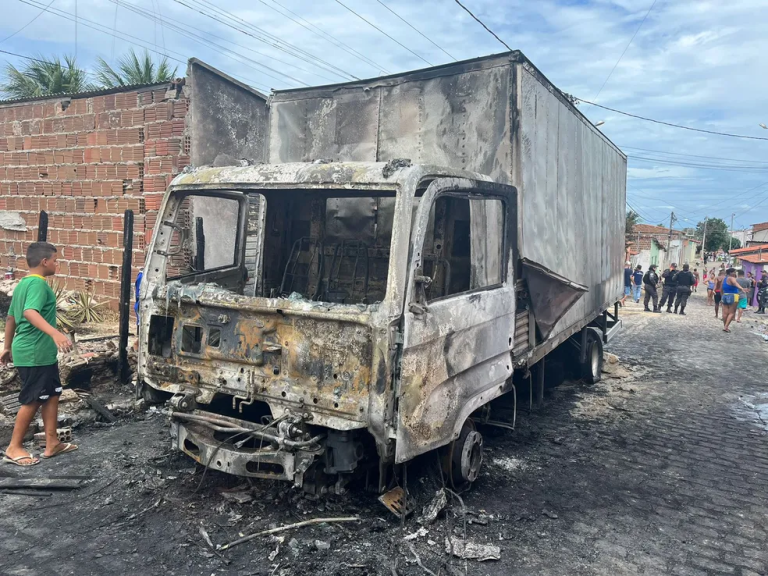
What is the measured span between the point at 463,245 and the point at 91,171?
23.3 ft

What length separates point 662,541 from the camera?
358 cm

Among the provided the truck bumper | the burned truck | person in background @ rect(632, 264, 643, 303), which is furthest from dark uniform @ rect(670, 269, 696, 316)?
the truck bumper

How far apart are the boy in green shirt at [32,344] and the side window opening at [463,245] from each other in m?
2.89

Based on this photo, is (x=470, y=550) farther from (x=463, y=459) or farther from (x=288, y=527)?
(x=288, y=527)

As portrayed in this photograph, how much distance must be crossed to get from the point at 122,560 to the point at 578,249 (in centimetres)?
549

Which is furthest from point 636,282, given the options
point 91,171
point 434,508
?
point 434,508

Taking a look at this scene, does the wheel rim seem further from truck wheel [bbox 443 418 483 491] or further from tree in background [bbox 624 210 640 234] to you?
tree in background [bbox 624 210 640 234]

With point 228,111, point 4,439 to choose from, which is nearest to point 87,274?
point 228,111

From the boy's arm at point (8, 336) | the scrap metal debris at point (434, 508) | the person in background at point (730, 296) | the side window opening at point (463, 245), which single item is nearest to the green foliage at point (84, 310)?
the boy's arm at point (8, 336)

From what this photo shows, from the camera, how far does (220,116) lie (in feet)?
26.6

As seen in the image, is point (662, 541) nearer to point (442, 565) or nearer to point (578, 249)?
point (442, 565)

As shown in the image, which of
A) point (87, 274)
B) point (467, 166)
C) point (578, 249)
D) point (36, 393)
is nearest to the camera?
point (36, 393)

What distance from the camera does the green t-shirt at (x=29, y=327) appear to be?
423cm

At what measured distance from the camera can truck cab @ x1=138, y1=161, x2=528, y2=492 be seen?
127 inches
